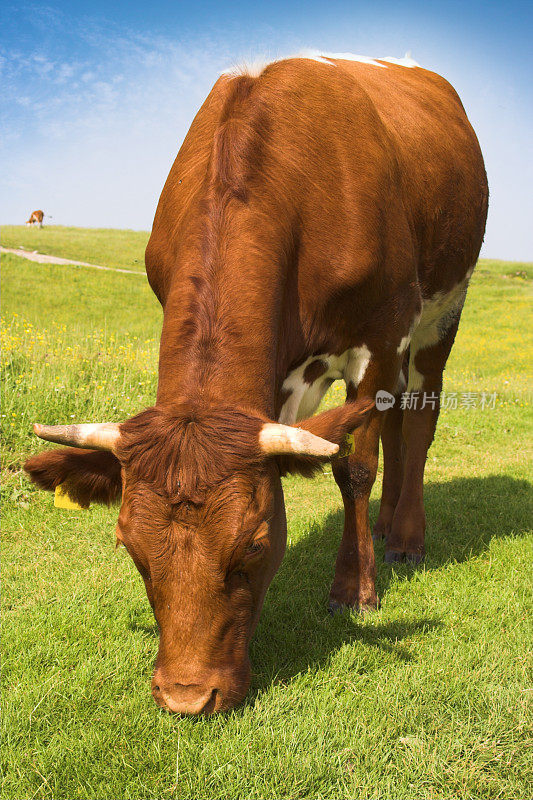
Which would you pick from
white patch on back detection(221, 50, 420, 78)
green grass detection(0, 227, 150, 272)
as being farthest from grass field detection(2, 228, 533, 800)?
green grass detection(0, 227, 150, 272)

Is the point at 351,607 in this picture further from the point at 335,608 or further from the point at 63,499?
the point at 63,499

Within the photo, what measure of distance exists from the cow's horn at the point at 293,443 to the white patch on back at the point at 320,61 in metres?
2.35

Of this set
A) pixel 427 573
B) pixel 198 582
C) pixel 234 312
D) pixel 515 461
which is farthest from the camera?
pixel 515 461

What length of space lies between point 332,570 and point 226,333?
245 cm

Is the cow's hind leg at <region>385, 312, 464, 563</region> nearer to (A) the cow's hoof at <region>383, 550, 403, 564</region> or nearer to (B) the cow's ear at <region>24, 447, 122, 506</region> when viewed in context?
(A) the cow's hoof at <region>383, 550, 403, 564</region>

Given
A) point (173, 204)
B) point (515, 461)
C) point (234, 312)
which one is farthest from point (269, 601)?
point (515, 461)

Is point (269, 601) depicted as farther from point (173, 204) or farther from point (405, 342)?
point (173, 204)

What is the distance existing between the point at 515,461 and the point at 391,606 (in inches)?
163

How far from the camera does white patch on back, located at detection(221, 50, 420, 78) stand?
13.2ft

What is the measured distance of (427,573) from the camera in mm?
4855

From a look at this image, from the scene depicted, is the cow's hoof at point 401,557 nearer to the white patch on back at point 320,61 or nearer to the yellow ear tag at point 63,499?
the yellow ear tag at point 63,499

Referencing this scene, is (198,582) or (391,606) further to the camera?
(391,606)

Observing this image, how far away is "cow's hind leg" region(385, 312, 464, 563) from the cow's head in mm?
2533

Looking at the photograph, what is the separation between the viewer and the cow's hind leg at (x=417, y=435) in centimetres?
527
